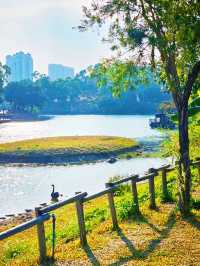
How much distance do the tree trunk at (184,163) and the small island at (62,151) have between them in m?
47.3

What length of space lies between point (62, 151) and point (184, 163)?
5353 cm

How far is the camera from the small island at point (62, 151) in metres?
64.4

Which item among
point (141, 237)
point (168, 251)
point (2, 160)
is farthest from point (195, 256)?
point (2, 160)

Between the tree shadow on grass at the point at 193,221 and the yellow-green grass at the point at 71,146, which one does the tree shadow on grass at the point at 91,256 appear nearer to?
the tree shadow on grass at the point at 193,221

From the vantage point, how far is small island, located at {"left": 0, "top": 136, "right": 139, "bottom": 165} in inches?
2537

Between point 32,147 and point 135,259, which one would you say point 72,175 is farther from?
point 135,259

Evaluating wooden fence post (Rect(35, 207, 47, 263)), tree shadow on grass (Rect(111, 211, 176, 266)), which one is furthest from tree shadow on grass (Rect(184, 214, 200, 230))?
wooden fence post (Rect(35, 207, 47, 263))

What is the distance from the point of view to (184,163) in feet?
47.5

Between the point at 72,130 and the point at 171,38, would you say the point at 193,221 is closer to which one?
the point at 171,38

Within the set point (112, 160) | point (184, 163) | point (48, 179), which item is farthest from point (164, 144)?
point (112, 160)

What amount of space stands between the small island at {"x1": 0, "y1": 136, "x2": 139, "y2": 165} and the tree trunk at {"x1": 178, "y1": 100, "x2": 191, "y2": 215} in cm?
4734

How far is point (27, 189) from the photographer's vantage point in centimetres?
4247

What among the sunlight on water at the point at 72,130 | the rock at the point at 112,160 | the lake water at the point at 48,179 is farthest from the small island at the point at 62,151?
the sunlight on water at the point at 72,130

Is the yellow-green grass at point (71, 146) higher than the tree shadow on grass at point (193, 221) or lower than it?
lower
